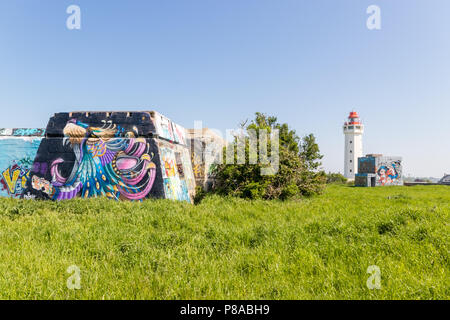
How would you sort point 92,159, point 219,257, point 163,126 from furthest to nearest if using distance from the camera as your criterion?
point 163,126 < point 92,159 < point 219,257

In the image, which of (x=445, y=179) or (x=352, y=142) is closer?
(x=445, y=179)

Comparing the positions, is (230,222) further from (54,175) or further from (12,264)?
(54,175)

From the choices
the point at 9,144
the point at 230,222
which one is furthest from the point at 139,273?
the point at 9,144

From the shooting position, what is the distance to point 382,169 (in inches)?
1199

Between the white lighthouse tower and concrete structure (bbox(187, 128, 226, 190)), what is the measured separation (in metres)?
43.3

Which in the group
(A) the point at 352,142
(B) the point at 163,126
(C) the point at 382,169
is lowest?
(C) the point at 382,169

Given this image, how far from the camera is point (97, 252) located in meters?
4.09

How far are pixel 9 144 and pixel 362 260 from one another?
13555mm

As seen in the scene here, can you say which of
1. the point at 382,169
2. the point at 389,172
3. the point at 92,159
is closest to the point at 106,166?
the point at 92,159

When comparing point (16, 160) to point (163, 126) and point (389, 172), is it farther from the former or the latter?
point (389, 172)

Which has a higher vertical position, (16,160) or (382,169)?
(16,160)

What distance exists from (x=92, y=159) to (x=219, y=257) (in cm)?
756

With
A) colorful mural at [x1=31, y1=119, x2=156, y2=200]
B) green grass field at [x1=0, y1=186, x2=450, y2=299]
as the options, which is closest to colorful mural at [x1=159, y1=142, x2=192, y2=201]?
colorful mural at [x1=31, y1=119, x2=156, y2=200]

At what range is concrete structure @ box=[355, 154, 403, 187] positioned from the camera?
30.0 meters
